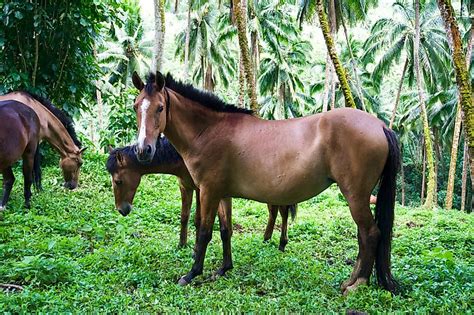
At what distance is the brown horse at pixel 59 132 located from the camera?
9211 millimetres

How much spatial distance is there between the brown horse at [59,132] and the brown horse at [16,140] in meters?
0.45

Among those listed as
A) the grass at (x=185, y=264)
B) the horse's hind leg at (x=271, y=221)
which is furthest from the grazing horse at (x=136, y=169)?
the horse's hind leg at (x=271, y=221)

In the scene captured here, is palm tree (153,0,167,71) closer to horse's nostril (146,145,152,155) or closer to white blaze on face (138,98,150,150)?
white blaze on face (138,98,150,150)

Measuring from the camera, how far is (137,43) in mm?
33438

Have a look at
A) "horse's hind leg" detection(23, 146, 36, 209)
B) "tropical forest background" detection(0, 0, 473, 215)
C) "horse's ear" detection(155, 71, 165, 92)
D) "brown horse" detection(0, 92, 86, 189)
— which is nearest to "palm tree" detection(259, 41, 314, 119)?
"tropical forest background" detection(0, 0, 473, 215)

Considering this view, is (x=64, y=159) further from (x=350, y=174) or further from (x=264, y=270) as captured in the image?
(x=350, y=174)

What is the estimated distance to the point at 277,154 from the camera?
514 cm

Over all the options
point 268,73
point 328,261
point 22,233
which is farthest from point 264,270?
point 268,73

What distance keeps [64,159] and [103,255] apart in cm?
434

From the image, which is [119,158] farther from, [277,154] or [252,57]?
[252,57]

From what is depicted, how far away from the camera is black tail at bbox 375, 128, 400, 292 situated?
15.6ft

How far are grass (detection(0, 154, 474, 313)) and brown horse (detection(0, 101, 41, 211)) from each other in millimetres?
508

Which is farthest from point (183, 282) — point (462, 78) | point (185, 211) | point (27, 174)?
point (27, 174)

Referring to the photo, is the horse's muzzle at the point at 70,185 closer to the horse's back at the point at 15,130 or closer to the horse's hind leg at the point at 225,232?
the horse's back at the point at 15,130
